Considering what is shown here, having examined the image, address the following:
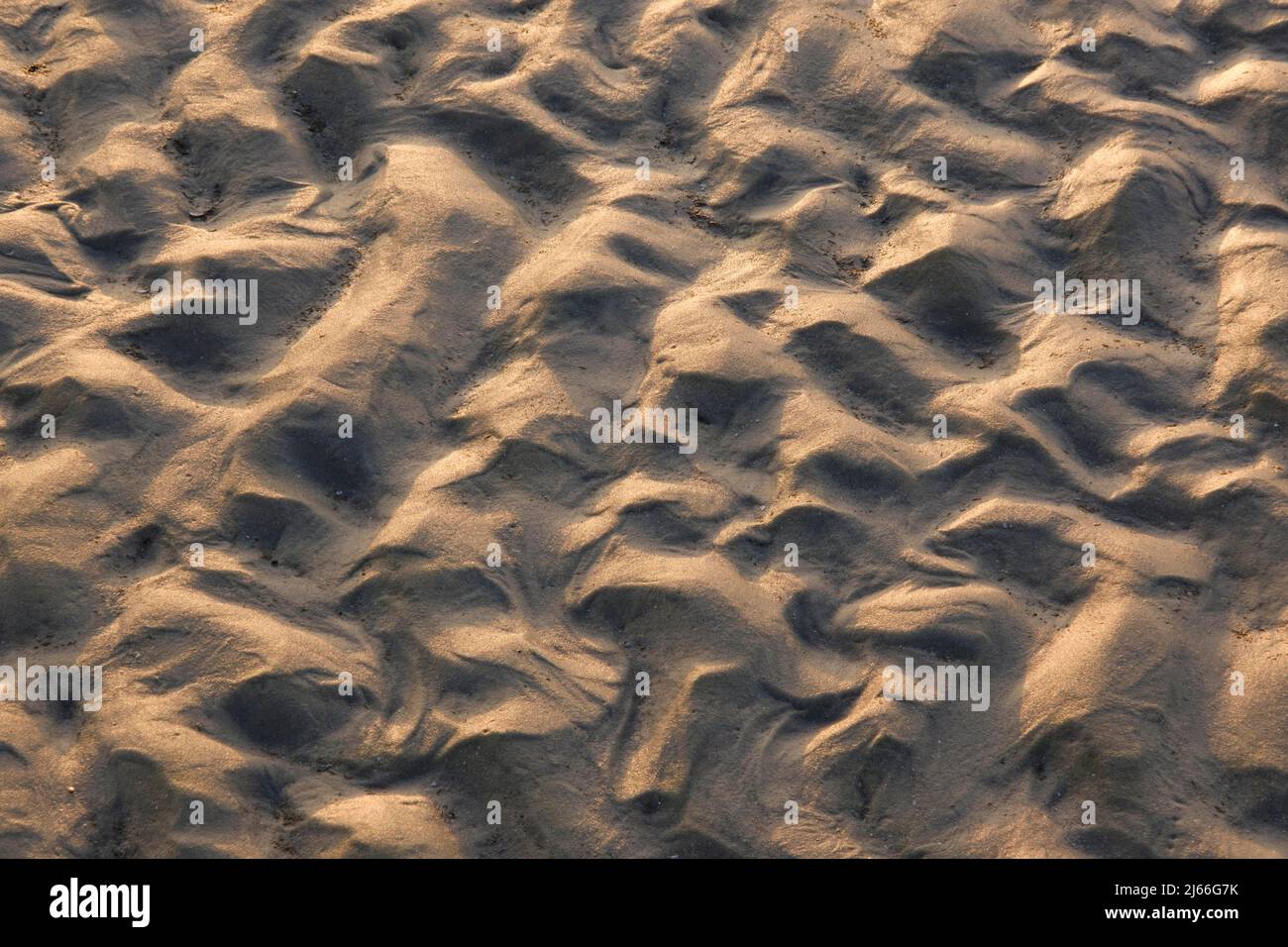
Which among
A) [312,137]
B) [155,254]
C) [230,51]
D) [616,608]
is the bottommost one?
[616,608]

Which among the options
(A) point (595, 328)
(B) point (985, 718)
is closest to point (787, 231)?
(A) point (595, 328)

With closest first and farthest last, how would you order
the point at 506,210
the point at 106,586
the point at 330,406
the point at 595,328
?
the point at 106,586, the point at 330,406, the point at 595,328, the point at 506,210

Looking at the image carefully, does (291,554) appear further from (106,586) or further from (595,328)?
(595,328)

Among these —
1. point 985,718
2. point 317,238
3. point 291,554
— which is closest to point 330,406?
point 291,554
